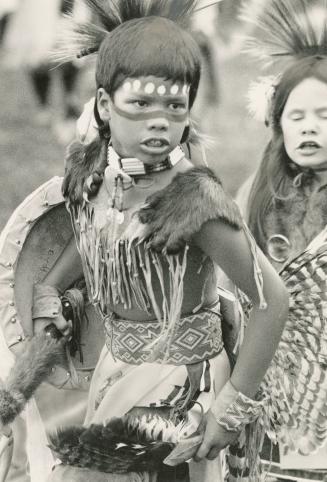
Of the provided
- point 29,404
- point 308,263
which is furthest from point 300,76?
point 29,404

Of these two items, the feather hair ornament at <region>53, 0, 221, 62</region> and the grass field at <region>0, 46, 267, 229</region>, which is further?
the grass field at <region>0, 46, 267, 229</region>

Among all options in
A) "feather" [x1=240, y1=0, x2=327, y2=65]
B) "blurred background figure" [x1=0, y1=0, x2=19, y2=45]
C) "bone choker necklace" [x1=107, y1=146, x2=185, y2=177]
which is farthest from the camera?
"blurred background figure" [x1=0, y1=0, x2=19, y2=45]

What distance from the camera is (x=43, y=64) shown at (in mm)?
2422

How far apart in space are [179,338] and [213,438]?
27 centimetres

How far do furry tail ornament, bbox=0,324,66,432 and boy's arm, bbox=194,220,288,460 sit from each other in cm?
57

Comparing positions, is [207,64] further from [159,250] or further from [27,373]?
[27,373]

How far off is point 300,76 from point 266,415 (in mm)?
977

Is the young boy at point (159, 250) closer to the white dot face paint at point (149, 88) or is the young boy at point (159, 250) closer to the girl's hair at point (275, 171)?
the white dot face paint at point (149, 88)

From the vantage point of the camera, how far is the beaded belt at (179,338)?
2137 millimetres

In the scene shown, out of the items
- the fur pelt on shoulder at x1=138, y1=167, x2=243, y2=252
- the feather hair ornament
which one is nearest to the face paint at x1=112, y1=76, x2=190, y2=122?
the fur pelt on shoulder at x1=138, y1=167, x2=243, y2=252

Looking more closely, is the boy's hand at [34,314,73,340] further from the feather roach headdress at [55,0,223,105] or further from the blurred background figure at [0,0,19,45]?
the blurred background figure at [0,0,19,45]

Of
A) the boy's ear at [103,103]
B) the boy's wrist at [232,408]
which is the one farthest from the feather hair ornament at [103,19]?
the boy's wrist at [232,408]

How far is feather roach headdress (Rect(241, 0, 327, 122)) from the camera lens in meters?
2.31

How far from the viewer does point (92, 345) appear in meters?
2.48
